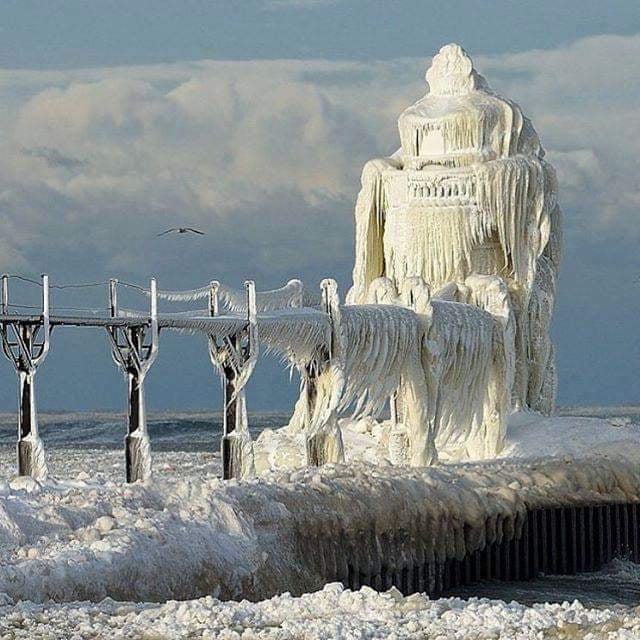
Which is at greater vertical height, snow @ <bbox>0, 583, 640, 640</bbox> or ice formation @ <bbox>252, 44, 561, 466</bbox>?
ice formation @ <bbox>252, 44, 561, 466</bbox>

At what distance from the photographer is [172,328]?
2144cm

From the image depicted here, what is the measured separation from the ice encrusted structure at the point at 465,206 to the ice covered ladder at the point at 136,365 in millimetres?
9895

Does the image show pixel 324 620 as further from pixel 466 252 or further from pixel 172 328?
pixel 466 252

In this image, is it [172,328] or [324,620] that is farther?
[172,328]

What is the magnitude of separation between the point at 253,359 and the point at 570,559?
6.41 m

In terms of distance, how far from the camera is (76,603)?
1295cm

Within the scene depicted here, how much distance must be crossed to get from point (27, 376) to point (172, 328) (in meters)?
2.16

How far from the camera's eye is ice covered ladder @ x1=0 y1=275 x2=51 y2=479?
67.0 ft

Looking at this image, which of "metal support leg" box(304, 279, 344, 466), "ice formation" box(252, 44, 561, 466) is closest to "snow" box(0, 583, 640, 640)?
"metal support leg" box(304, 279, 344, 466)

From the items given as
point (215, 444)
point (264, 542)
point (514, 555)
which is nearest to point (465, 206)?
point (514, 555)

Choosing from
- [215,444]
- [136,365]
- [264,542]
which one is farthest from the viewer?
[215,444]

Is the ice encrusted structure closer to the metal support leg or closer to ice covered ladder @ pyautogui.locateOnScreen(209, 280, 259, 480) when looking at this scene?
the metal support leg

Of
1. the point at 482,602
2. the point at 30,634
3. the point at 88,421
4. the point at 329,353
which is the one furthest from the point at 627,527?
the point at 88,421

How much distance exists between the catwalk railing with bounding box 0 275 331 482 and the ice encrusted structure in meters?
6.02
